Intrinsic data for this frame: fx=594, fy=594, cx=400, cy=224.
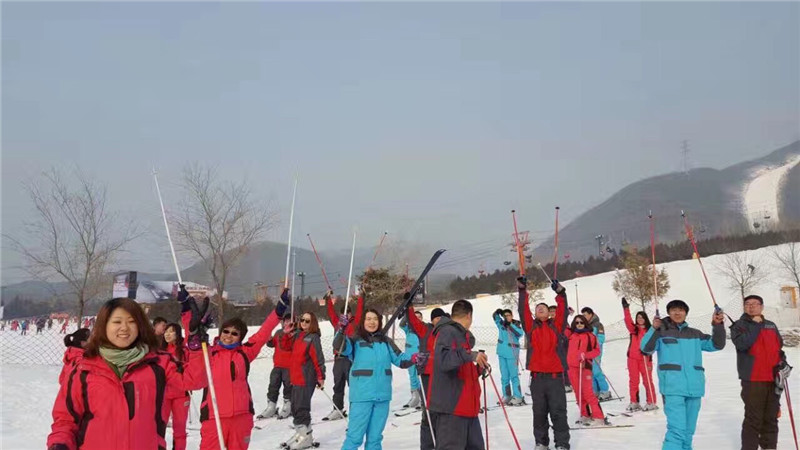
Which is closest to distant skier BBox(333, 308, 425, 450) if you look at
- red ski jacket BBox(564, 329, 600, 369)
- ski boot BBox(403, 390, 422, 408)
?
red ski jacket BBox(564, 329, 600, 369)

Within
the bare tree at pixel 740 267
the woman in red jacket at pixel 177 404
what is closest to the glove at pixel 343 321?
the woman in red jacket at pixel 177 404

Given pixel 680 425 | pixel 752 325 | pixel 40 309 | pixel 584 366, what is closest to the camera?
pixel 680 425

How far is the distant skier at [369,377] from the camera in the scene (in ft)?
24.2

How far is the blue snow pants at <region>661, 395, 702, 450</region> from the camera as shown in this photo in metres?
7.11

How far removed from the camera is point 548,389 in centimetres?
858

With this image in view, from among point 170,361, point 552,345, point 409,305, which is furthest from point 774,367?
point 170,361

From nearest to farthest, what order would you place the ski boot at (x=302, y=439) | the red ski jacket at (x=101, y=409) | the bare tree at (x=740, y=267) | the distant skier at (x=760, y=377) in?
the red ski jacket at (x=101, y=409) < the distant skier at (x=760, y=377) < the ski boot at (x=302, y=439) < the bare tree at (x=740, y=267)

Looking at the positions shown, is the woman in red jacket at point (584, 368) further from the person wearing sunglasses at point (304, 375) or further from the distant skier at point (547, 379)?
the person wearing sunglasses at point (304, 375)

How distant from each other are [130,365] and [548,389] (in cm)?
644

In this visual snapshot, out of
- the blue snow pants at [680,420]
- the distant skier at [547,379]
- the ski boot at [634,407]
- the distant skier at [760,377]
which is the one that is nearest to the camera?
the blue snow pants at [680,420]

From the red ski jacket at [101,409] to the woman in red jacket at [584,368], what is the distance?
827 centimetres

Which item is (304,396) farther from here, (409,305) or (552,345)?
(552,345)

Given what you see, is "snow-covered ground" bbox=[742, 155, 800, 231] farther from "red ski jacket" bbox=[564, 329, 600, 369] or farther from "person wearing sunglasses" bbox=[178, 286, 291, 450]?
"person wearing sunglasses" bbox=[178, 286, 291, 450]

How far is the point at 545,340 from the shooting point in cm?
879
